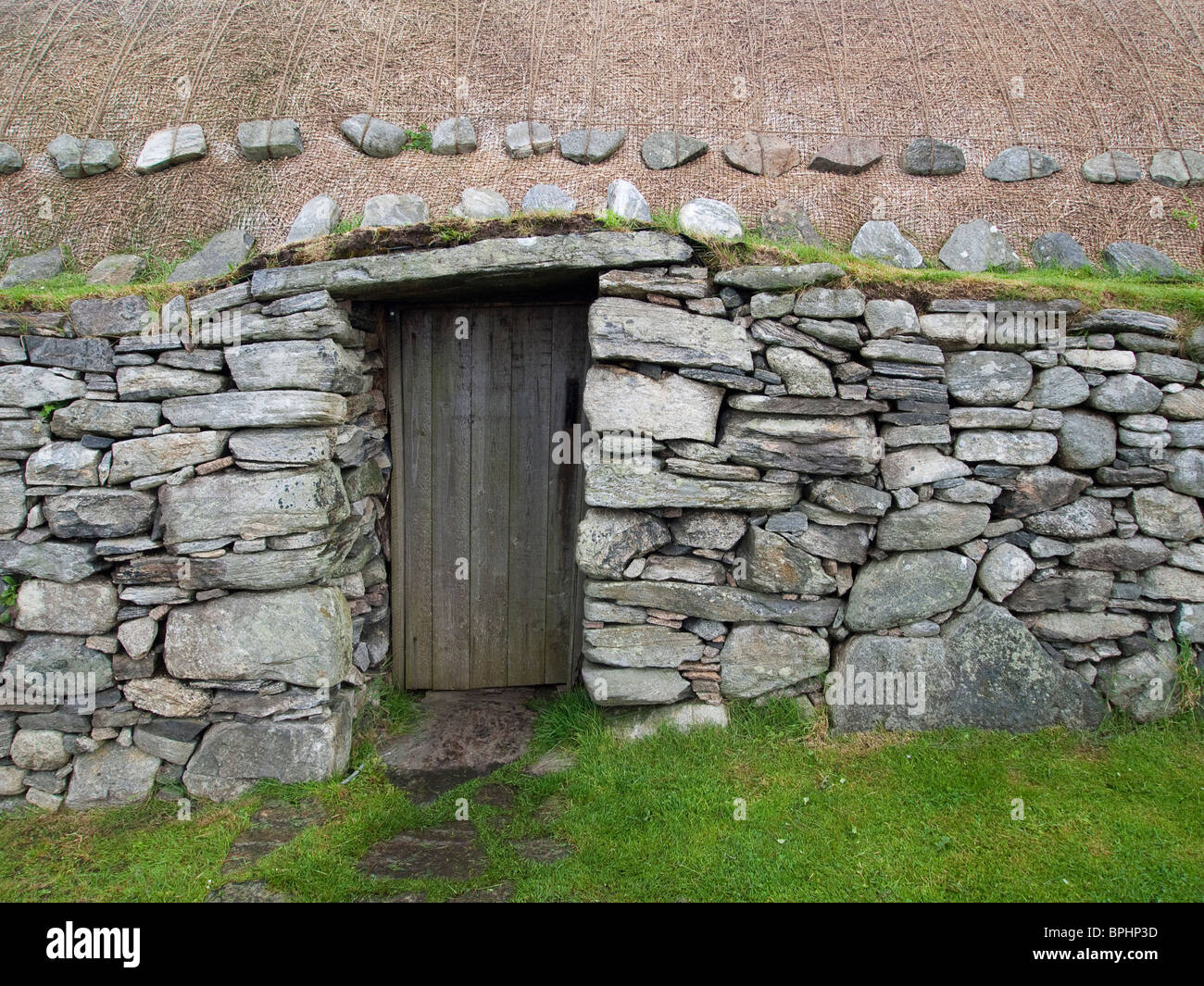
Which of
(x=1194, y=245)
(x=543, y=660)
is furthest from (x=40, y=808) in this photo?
(x=1194, y=245)

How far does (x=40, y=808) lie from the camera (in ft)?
13.5

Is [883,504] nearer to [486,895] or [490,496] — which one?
[490,496]

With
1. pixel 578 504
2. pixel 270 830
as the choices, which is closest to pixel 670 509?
pixel 578 504

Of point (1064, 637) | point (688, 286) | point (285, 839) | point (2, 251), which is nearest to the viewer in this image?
point (285, 839)

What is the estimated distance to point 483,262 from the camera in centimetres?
404

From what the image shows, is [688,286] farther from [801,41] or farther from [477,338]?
[801,41]

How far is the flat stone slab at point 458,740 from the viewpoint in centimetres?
436

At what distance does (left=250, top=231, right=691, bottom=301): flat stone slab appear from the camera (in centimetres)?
398

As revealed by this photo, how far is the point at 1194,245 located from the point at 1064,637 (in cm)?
277

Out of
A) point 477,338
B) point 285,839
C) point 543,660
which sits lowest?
point 285,839

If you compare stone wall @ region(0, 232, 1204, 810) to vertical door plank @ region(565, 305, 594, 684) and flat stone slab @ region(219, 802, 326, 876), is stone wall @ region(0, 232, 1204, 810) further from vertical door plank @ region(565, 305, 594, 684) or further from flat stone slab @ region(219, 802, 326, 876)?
vertical door plank @ region(565, 305, 594, 684)

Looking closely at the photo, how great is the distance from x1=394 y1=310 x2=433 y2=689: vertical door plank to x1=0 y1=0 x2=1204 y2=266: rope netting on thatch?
91cm

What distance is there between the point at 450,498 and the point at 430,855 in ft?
7.63

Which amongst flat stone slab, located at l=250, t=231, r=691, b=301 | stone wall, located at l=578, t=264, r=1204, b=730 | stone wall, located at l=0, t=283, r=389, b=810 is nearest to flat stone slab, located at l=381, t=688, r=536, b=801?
stone wall, located at l=0, t=283, r=389, b=810
